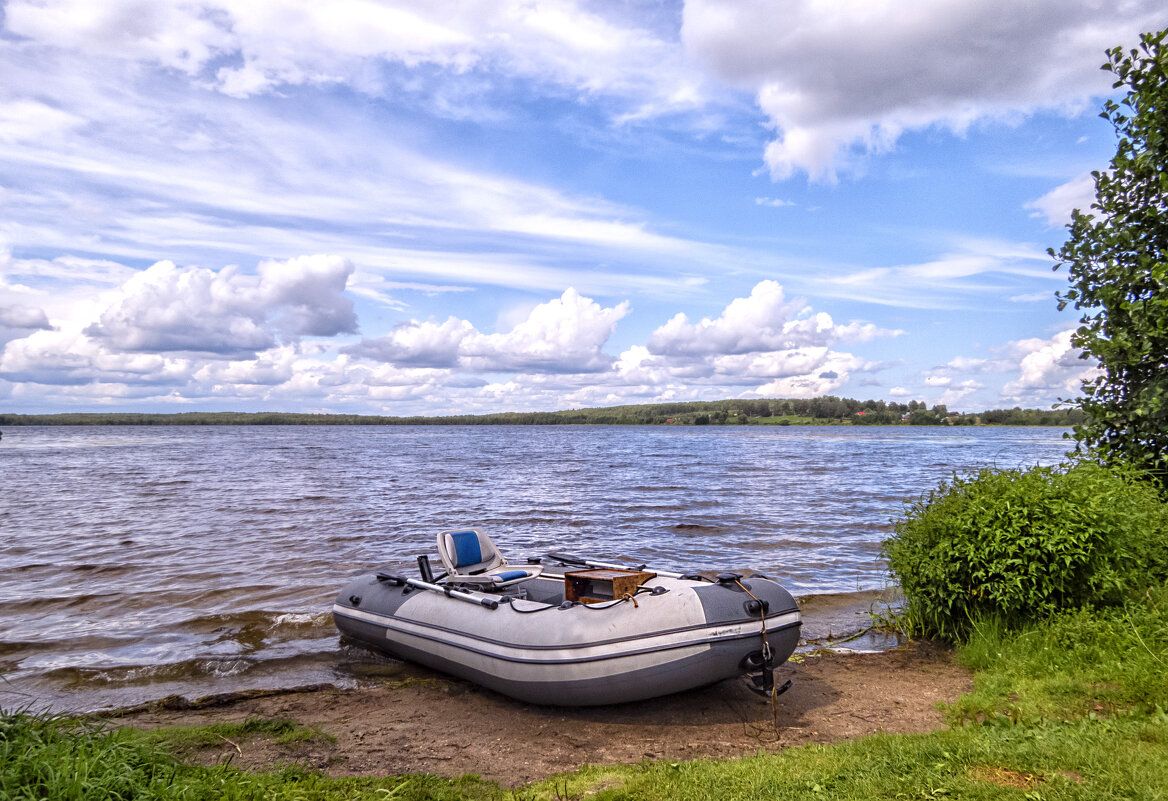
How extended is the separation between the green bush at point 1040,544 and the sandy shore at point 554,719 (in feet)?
2.93

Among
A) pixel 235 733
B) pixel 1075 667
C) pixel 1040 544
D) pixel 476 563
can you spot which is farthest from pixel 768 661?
pixel 235 733

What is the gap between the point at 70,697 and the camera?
795 centimetres

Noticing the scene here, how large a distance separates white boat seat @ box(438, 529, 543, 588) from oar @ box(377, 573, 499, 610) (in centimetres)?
48

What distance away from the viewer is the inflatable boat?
21.7ft

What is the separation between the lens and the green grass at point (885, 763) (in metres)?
3.74

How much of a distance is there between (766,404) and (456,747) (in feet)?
488

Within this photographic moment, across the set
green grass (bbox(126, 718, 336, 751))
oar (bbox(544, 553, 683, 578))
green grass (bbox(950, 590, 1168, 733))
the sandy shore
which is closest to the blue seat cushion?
oar (bbox(544, 553, 683, 578))

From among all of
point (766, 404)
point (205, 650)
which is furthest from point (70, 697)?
point (766, 404)

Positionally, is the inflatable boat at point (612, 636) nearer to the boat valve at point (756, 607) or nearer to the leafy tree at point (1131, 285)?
the boat valve at point (756, 607)

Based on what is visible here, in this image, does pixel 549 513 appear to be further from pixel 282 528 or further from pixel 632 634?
pixel 632 634

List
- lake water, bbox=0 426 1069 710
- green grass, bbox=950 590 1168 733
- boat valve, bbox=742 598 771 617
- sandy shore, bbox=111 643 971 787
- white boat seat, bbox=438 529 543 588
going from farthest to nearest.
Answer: white boat seat, bbox=438 529 543 588 → lake water, bbox=0 426 1069 710 → boat valve, bbox=742 598 771 617 → sandy shore, bbox=111 643 971 787 → green grass, bbox=950 590 1168 733

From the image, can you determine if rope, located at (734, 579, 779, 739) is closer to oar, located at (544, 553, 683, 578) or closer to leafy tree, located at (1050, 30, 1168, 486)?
oar, located at (544, 553, 683, 578)

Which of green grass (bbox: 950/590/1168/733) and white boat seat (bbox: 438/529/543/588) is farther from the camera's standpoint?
white boat seat (bbox: 438/529/543/588)

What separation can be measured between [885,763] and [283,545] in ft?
48.5
